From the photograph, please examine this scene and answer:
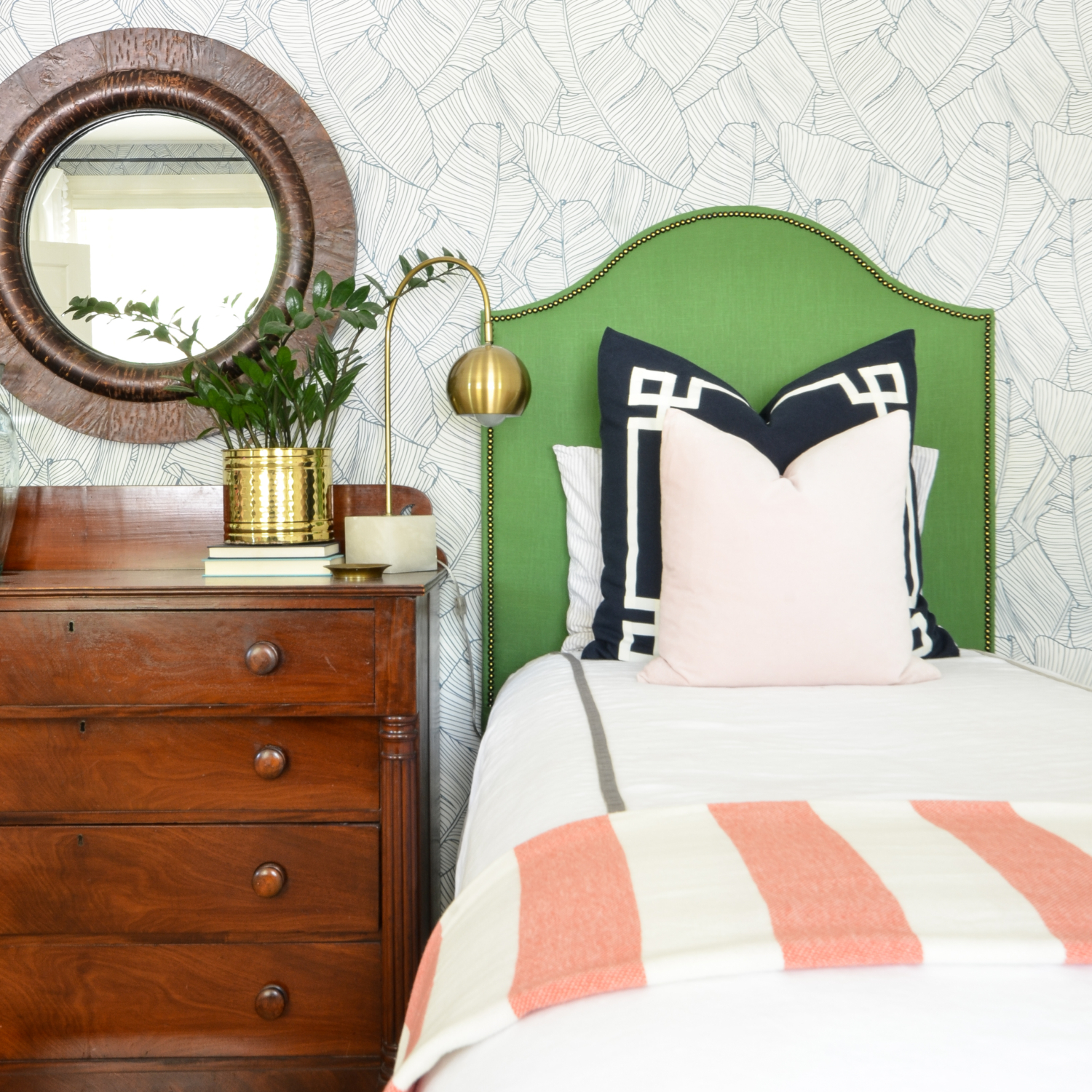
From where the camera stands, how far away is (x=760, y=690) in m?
1.22

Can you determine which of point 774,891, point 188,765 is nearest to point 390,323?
point 188,765

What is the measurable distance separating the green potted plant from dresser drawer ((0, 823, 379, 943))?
49 cm

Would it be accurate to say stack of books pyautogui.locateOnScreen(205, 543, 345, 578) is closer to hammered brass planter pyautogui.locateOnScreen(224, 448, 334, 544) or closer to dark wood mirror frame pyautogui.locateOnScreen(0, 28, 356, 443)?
hammered brass planter pyautogui.locateOnScreen(224, 448, 334, 544)

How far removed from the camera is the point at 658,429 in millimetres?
1545

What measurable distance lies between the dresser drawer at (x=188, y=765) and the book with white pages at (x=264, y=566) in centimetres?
24

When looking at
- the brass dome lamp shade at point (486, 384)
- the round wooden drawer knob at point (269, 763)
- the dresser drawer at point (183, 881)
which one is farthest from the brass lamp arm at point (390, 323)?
the dresser drawer at point (183, 881)

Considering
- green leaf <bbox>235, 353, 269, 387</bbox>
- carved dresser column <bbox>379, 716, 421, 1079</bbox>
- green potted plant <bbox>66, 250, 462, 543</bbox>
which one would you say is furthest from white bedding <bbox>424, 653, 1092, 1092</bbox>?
green leaf <bbox>235, 353, 269, 387</bbox>

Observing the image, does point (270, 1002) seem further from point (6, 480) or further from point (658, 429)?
point (658, 429)

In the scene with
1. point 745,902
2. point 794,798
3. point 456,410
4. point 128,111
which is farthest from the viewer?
point 128,111

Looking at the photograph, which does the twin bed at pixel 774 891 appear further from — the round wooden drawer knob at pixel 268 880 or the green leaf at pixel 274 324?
the green leaf at pixel 274 324

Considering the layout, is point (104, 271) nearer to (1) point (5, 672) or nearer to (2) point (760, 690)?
(1) point (5, 672)

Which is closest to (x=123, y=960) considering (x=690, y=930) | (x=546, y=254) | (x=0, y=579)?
(x=0, y=579)

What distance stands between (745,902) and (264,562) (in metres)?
1.07

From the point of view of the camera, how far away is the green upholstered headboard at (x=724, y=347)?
1.73 meters
